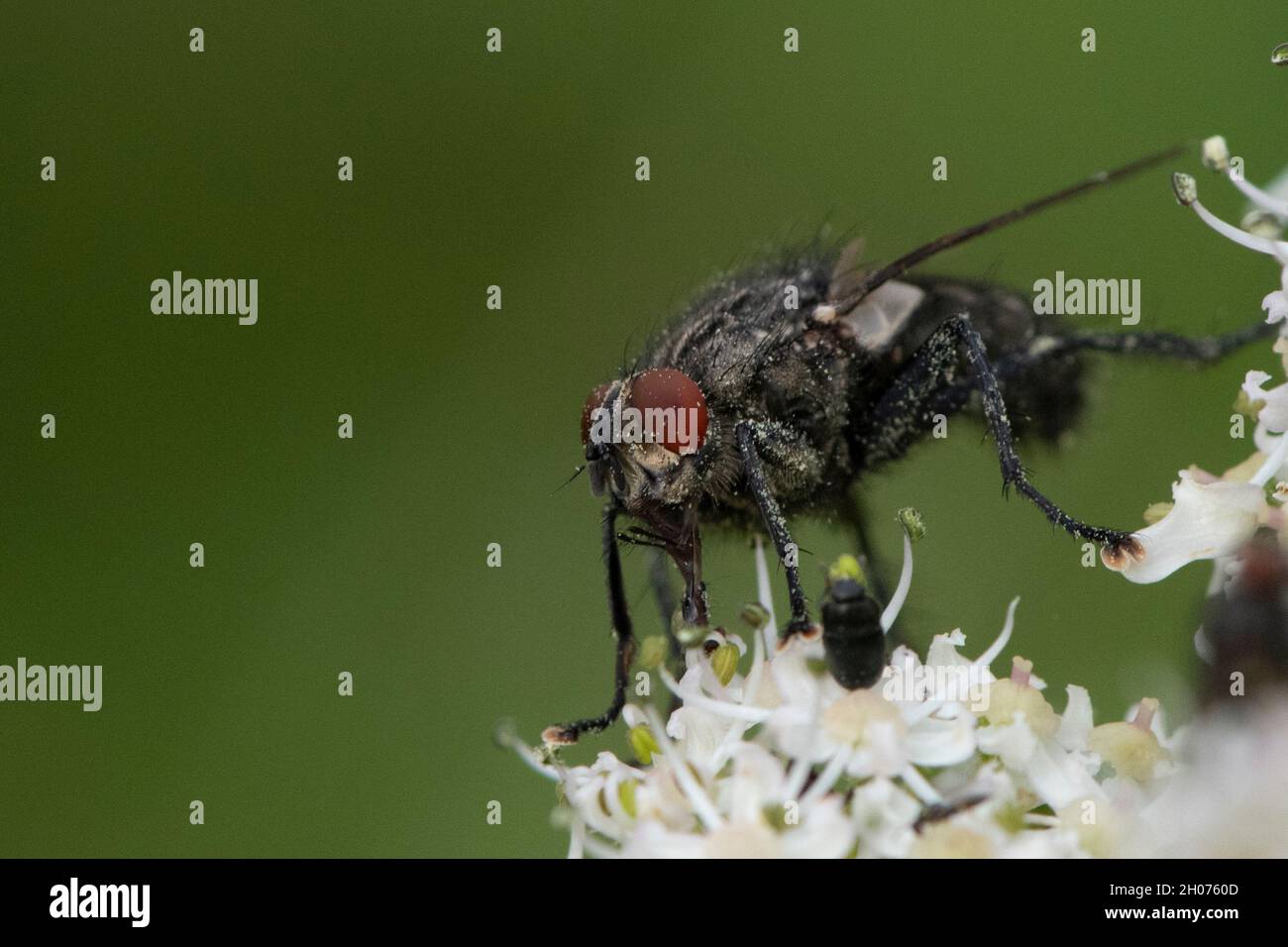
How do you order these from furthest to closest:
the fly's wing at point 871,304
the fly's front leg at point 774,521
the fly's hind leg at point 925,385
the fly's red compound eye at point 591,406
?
the fly's wing at point 871,304 < the fly's hind leg at point 925,385 < the fly's red compound eye at point 591,406 < the fly's front leg at point 774,521

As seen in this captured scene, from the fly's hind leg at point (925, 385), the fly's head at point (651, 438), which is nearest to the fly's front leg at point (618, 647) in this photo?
the fly's head at point (651, 438)

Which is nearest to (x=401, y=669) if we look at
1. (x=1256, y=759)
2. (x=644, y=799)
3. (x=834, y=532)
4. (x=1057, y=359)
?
(x=834, y=532)

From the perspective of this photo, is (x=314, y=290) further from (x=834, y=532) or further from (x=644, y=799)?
(x=644, y=799)

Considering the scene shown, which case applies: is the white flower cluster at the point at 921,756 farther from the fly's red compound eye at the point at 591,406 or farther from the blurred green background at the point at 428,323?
the blurred green background at the point at 428,323

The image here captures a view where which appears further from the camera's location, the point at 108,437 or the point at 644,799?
the point at 108,437

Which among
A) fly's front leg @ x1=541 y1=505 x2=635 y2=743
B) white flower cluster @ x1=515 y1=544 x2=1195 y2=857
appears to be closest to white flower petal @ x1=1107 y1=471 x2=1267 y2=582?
white flower cluster @ x1=515 y1=544 x2=1195 y2=857

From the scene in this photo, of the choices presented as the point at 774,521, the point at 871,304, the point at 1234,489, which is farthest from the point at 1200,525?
the point at 871,304

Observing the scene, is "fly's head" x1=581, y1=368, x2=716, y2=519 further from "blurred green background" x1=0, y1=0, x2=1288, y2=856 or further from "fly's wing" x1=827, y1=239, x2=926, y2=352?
"blurred green background" x1=0, y1=0, x2=1288, y2=856
